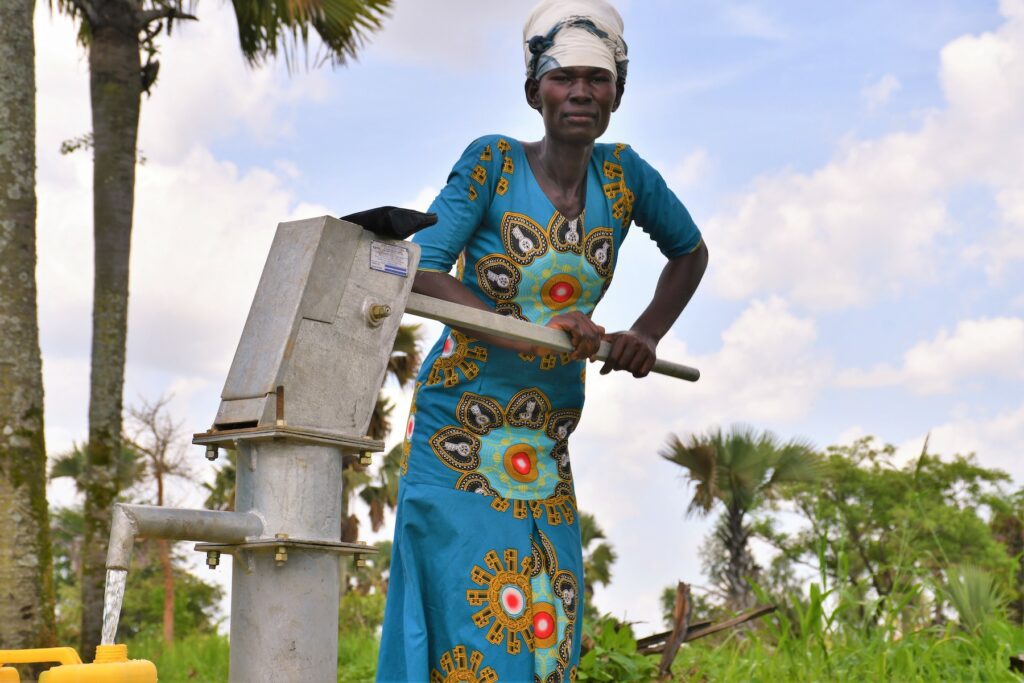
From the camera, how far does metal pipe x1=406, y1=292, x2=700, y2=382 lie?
2.14m

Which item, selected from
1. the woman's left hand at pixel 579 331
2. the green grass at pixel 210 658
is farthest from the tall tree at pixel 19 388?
the woman's left hand at pixel 579 331

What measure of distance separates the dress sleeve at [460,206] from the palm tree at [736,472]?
17647mm

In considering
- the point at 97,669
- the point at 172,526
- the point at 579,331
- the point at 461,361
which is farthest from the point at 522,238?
the point at 97,669

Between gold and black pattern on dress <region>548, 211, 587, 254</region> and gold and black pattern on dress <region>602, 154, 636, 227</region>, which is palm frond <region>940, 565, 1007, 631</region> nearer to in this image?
gold and black pattern on dress <region>602, 154, 636, 227</region>

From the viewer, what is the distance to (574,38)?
283 centimetres

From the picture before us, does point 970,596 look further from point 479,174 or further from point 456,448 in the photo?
point 479,174

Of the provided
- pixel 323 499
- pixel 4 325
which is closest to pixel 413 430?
pixel 323 499

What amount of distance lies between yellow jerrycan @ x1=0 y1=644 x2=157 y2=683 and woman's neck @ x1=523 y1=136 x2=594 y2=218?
5.72 feet

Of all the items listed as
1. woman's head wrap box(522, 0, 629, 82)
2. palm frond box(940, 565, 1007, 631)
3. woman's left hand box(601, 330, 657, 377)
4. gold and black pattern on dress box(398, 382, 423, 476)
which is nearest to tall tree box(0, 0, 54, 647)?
gold and black pattern on dress box(398, 382, 423, 476)

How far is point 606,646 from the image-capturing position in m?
5.05

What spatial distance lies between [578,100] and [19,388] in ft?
14.5

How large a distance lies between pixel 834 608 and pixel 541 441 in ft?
7.76

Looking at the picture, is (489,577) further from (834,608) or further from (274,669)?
(834,608)

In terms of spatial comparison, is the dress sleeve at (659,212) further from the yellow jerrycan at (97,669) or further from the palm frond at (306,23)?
the palm frond at (306,23)
